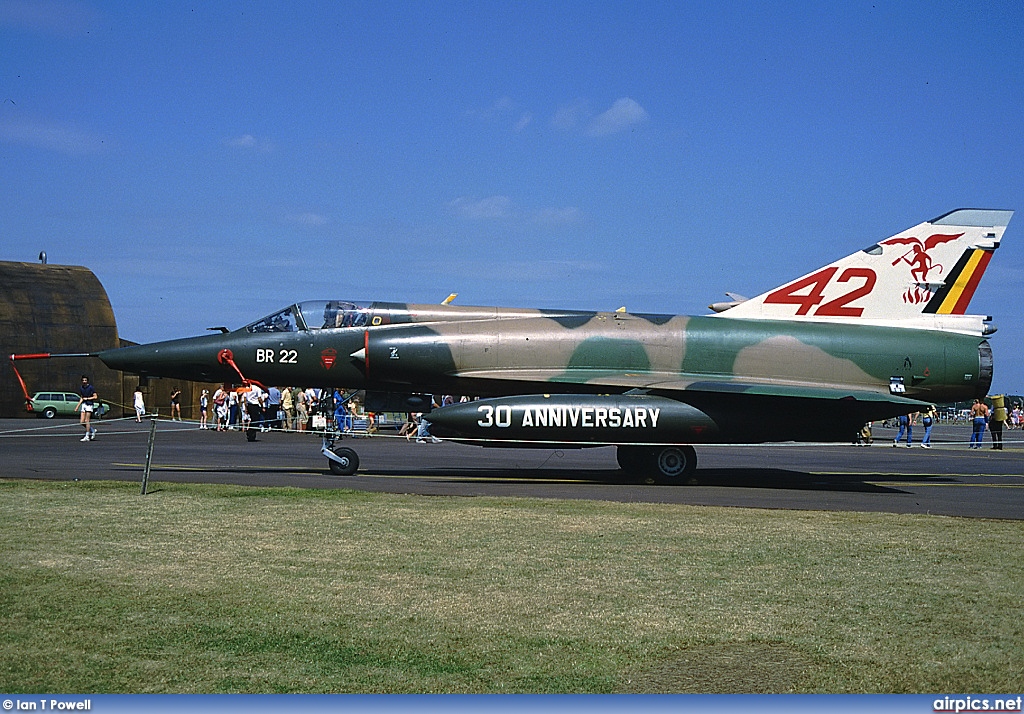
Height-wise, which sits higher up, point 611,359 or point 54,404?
point 611,359

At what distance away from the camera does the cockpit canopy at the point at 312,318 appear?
16.4 metres

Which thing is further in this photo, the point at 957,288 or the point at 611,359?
the point at 957,288

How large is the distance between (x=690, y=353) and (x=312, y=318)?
6.39 m

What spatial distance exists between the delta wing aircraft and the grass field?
17.6 feet

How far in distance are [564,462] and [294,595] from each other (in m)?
14.4

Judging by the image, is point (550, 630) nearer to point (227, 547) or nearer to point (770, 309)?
point (227, 547)

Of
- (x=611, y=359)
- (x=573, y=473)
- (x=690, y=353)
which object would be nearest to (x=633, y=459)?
(x=573, y=473)

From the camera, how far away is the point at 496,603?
20.2 ft

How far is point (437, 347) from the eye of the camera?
1609cm

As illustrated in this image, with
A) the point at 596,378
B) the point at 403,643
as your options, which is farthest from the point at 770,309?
the point at 403,643

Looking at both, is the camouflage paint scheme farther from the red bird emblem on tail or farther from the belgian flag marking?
the red bird emblem on tail

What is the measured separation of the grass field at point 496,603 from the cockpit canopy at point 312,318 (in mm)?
6414
